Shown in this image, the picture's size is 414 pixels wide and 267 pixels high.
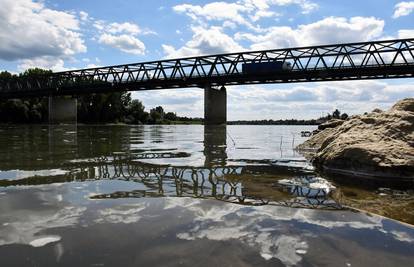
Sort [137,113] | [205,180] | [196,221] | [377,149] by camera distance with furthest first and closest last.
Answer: [137,113] < [377,149] < [205,180] < [196,221]

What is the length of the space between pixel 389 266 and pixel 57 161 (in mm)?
10102

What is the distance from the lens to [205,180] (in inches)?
342

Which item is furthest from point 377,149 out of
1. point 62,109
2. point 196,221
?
point 62,109

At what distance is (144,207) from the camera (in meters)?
5.94

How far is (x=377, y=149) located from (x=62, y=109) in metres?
118

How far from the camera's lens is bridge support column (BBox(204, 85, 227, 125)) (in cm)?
9362

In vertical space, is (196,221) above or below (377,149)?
below

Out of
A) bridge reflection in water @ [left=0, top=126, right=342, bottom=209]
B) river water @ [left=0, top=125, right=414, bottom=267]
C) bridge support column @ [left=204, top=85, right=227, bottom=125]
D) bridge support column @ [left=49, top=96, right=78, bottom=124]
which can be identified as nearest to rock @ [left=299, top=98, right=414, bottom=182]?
bridge reflection in water @ [left=0, top=126, right=342, bottom=209]

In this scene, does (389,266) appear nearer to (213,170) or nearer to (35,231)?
(35,231)

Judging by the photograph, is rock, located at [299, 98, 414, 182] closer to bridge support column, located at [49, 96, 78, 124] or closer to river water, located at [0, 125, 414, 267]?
river water, located at [0, 125, 414, 267]

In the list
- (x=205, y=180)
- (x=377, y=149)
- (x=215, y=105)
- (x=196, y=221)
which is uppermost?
(x=215, y=105)

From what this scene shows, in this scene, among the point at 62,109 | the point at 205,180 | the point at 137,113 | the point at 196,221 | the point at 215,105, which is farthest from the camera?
the point at 137,113

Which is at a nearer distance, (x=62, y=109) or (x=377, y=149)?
(x=377, y=149)

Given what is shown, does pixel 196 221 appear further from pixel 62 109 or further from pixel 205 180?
pixel 62 109
